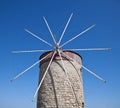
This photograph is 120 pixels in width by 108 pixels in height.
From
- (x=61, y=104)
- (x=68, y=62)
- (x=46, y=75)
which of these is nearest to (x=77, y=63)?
(x=68, y=62)

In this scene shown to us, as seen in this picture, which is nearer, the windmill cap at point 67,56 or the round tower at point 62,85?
the round tower at point 62,85

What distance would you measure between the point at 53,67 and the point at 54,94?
69.0 inches

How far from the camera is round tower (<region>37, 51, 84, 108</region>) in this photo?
1033 cm

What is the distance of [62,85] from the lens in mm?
10602

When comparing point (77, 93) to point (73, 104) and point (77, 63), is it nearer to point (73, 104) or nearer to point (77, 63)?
point (73, 104)

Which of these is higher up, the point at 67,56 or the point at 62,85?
the point at 67,56

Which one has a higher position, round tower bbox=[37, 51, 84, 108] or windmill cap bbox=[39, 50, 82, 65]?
windmill cap bbox=[39, 50, 82, 65]

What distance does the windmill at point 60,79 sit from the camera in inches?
408

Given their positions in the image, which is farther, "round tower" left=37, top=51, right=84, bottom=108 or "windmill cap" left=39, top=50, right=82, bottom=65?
"windmill cap" left=39, top=50, right=82, bottom=65

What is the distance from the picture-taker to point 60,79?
10773 mm

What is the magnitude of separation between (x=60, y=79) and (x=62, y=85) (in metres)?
0.40

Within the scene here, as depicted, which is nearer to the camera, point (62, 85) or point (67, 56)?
point (62, 85)

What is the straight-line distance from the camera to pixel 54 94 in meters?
10.4

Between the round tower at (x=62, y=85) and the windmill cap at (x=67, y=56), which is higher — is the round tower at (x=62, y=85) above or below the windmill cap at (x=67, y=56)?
below
